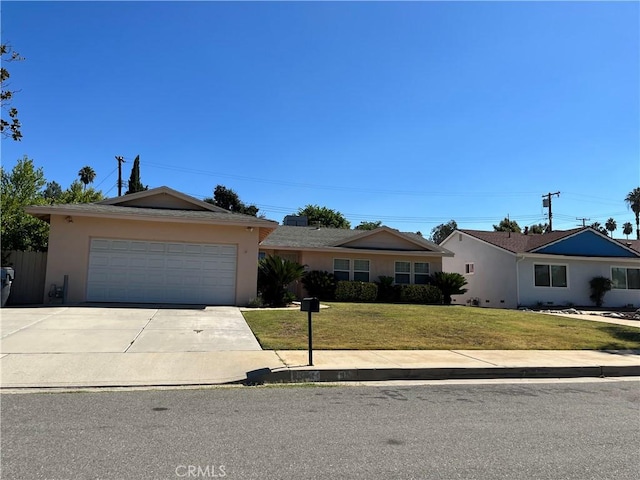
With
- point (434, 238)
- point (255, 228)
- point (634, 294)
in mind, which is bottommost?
point (634, 294)

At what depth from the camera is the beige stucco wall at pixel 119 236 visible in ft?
54.3

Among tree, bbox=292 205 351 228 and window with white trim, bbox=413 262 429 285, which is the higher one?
tree, bbox=292 205 351 228

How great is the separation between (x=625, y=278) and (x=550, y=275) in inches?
A: 195

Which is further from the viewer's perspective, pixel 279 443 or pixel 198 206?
pixel 198 206

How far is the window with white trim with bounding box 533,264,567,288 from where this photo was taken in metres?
26.5

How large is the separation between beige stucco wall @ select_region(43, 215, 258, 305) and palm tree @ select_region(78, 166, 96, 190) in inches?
2227

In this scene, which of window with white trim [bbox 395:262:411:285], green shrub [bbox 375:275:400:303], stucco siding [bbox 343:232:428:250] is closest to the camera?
green shrub [bbox 375:275:400:303]

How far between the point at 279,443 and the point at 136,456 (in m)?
1.35

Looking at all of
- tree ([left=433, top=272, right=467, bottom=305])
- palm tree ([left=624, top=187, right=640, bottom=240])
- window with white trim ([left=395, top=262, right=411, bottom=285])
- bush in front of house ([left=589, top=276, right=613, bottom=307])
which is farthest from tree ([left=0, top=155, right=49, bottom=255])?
palm tree ([left=624, top=187, right=640, bottom=240])

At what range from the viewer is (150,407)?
605 cm

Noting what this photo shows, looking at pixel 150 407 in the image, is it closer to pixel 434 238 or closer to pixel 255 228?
pixel 255 228

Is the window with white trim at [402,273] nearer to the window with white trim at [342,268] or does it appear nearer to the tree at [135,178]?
the window with white trim at [342,268]

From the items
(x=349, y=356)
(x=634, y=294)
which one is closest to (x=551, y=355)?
(x=349, y=356)

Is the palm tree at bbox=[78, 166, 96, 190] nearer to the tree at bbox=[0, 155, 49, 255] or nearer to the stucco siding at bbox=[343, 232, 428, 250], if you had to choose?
the tree at bbox=[0, 155, 49, 255]
